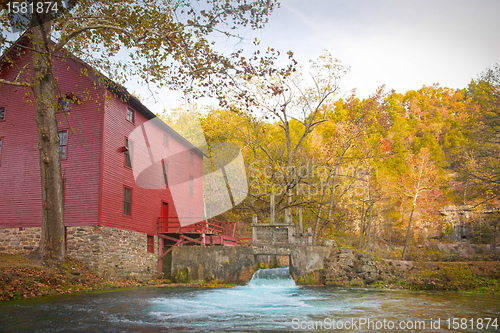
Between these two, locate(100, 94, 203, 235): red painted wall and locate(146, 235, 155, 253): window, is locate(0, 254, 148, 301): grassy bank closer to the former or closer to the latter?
locate(100, 94, 203, 235): red painted wall

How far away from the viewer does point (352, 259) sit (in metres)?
17.7

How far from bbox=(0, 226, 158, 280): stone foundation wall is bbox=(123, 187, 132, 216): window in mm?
978

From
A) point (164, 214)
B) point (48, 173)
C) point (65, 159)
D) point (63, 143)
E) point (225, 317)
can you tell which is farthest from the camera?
point (164, 214)

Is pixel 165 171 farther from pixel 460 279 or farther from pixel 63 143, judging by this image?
pixel 460 279

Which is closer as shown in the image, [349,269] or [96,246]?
[96,246]

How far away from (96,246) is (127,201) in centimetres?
314

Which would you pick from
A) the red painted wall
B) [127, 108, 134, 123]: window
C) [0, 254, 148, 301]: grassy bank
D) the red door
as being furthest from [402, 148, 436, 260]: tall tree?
[0, 254, 148, 301]: grassy bank

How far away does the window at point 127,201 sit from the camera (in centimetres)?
1778

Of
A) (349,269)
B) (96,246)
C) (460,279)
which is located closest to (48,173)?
(96,246)

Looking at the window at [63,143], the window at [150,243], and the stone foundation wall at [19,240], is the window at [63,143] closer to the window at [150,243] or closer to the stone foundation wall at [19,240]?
Result: the stone foundation wall at [19,240]

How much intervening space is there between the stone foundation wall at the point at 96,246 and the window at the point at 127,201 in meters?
0.98

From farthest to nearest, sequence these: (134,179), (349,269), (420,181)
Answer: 1. (420,181)
2. (134,179)
3. (349,269)

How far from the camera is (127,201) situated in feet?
59.2

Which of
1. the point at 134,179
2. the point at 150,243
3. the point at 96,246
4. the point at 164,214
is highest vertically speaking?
the point at 134,179
